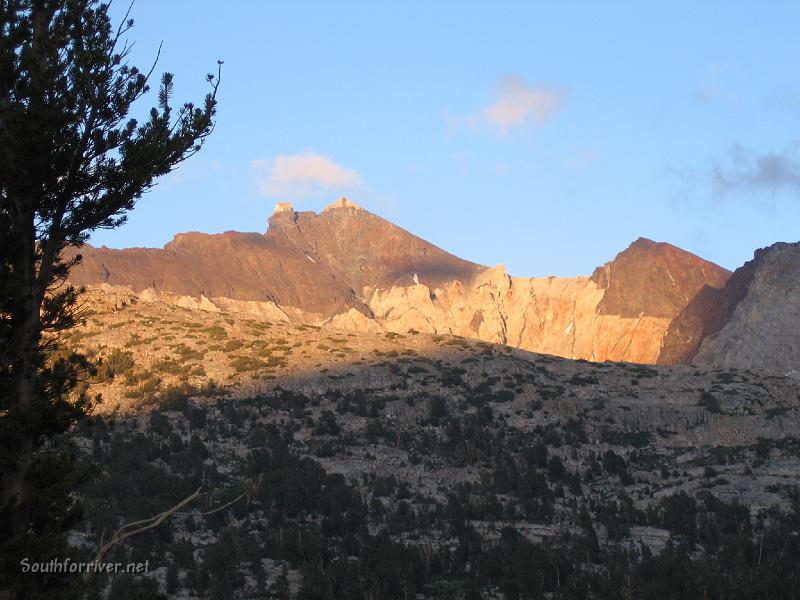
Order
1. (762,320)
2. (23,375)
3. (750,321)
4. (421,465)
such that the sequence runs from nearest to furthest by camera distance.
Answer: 1. (23,375)
2. (421,465)
3. (762,320)
4. (750,321)

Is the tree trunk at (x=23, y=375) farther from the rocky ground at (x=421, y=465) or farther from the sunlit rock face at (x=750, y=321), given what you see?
the sunlit rock face at (x=750, y=321)

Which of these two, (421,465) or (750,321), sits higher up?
(750,321)

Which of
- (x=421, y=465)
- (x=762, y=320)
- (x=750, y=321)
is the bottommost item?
(x=421, y=465)

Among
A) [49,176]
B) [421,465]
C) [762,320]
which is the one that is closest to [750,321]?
[762,320]

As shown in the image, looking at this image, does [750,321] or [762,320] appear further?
[750,321]

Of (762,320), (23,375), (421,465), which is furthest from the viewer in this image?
(762,320)

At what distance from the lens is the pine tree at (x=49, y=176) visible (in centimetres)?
2130

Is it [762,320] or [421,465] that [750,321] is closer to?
[762,320]

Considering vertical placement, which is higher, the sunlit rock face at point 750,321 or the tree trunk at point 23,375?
the sunlit rock face at point 750,321

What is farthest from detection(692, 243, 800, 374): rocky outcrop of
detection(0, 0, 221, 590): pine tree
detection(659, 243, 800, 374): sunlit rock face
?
detection(0, 0, 221, 590): pine tree

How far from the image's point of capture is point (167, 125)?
76.8 feet

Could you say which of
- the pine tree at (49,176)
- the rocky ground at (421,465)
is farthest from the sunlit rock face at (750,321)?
the pine tree at (49,176)

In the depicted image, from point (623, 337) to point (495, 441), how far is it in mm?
Result: 128638

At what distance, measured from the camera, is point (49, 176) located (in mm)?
22047
